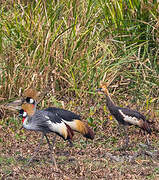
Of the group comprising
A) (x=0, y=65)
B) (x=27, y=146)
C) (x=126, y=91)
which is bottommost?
(x=126, y=91)

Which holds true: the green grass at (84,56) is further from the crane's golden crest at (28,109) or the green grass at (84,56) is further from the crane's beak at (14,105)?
the crane's golden crest at (28,109)

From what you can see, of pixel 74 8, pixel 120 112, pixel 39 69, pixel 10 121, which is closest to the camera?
pixel 120 112

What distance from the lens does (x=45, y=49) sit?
870cm

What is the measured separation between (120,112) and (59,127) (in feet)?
3.70

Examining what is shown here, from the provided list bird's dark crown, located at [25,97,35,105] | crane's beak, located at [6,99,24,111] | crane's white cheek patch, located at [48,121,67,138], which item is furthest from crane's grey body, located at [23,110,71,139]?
crane's beak, located at [6,99,24,111]

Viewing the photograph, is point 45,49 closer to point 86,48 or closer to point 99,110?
point 86,48

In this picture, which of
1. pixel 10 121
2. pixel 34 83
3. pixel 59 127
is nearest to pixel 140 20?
pixel 34 83

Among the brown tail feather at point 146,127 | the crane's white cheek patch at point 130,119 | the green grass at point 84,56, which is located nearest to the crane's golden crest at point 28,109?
the crane's white cheek patch at point 130,119

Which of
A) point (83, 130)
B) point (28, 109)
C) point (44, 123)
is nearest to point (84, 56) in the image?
point (83, 130)

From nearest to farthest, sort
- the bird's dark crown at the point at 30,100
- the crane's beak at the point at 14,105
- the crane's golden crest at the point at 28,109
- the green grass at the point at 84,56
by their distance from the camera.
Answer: the crane's golden crest at the point at 28,109 < the bird's dark crown at the point at 30,100 < the crane's beak at the point at 14,105 < the green grass at the point at 84,56

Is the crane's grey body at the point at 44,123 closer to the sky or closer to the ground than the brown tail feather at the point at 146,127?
closer to the sky

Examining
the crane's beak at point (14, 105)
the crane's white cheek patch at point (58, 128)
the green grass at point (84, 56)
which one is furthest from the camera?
the green grass at point (84, 56)

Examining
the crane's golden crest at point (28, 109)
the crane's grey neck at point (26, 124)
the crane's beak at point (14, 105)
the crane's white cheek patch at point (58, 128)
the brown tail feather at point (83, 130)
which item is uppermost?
the crane's golden crest at point (28, 109)

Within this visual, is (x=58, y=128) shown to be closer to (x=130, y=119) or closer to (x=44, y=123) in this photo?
(x=44, y=123)
